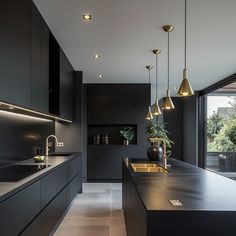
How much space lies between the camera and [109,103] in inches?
284

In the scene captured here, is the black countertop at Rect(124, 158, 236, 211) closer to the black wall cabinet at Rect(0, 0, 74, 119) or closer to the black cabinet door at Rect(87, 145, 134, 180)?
the black wall cabinet at Rect(0, 0, 74, 119)

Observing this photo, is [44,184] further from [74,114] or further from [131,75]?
[131,75]

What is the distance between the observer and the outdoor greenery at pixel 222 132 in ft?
21.3

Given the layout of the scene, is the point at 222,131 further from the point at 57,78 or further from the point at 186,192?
the point at 186,192

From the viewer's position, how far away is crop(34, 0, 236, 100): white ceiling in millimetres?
2828

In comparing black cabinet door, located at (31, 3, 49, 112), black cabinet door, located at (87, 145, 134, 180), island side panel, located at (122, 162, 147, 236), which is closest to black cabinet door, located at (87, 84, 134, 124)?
black cabinet door, located at (87, 145, 134, 180)

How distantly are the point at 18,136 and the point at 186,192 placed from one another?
7.63ft

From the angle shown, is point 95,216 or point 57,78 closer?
point 95,216

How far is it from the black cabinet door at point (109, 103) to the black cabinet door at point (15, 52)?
4464 mm

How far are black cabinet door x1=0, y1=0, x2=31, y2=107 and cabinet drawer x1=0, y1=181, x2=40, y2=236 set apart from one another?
777mm

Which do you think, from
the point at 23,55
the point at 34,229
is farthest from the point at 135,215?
the point at 23,55

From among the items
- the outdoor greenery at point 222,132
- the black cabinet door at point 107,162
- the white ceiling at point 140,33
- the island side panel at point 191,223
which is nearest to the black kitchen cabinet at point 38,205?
the island side panel at point 191,223

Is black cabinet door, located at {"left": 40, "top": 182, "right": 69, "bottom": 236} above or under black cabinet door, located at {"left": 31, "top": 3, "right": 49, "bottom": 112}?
under

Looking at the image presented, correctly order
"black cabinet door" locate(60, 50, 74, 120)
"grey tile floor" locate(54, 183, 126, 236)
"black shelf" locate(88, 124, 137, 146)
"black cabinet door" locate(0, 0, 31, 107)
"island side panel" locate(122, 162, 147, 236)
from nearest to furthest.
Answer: "island side panel" locate(122, 162, 147, 236), "black cabinet door" locate(0, 0, 31, 107), "grey tile floor" locate(54, 183, 126, 236), "black cabinet door" locate(60, 50, 74, 120), "black shelf" locate(88, 124, 137, 146)
